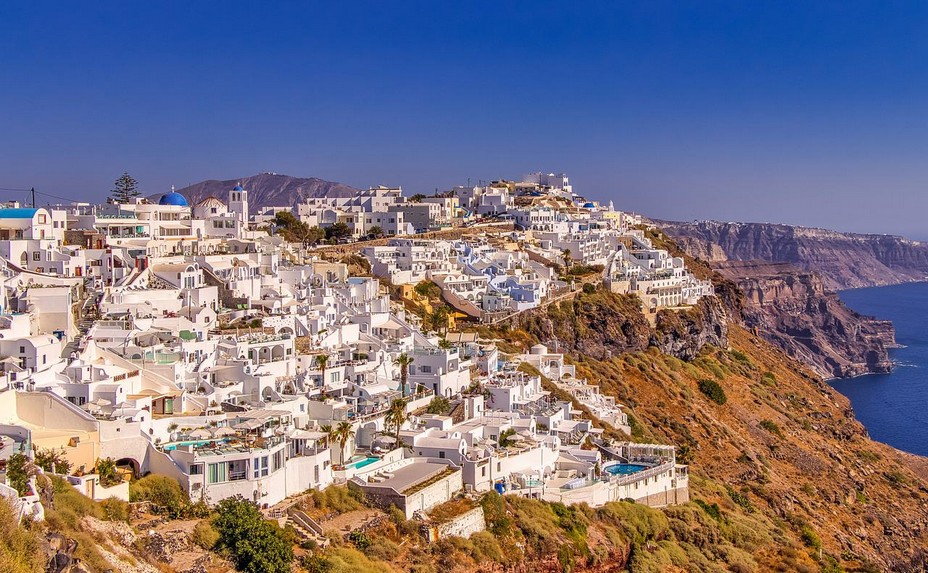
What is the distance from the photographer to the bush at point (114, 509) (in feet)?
52.7

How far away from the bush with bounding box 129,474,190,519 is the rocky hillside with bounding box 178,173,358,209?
86.0 metres

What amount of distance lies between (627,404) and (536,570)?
64.5 feet

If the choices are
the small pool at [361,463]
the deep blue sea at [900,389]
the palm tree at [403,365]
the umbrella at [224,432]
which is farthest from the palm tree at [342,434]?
the deep blue sea at [900,389]

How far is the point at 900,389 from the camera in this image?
8525 cm

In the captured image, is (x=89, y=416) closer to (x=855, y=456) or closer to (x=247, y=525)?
(x=247, y=525)

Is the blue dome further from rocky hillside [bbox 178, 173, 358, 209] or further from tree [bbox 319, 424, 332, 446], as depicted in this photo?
rocky hillside [bbox 178, 173, 358, 209]

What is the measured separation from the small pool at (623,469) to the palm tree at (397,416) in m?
5.63

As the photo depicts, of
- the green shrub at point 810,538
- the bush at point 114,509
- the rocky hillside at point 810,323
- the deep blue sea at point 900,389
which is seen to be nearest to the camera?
the bush at point 114,509

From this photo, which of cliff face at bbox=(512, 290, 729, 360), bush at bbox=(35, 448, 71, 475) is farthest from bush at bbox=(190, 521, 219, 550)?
cliff face at bbox=(512, 290, 729, 360)

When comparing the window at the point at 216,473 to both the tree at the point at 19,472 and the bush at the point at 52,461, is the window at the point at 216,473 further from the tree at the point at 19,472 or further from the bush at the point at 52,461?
the tree at the point at 19,472

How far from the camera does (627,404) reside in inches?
1561

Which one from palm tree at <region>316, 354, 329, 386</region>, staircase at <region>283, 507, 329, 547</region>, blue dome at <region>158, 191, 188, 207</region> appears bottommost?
staircase at <region>283, 507, 329, 547</region>

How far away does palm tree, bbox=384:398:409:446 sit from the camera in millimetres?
22500

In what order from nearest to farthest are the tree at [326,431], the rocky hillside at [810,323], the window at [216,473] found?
the window at [216,473]
the tree at [326,431]
the rocky hillside at [810,323]
